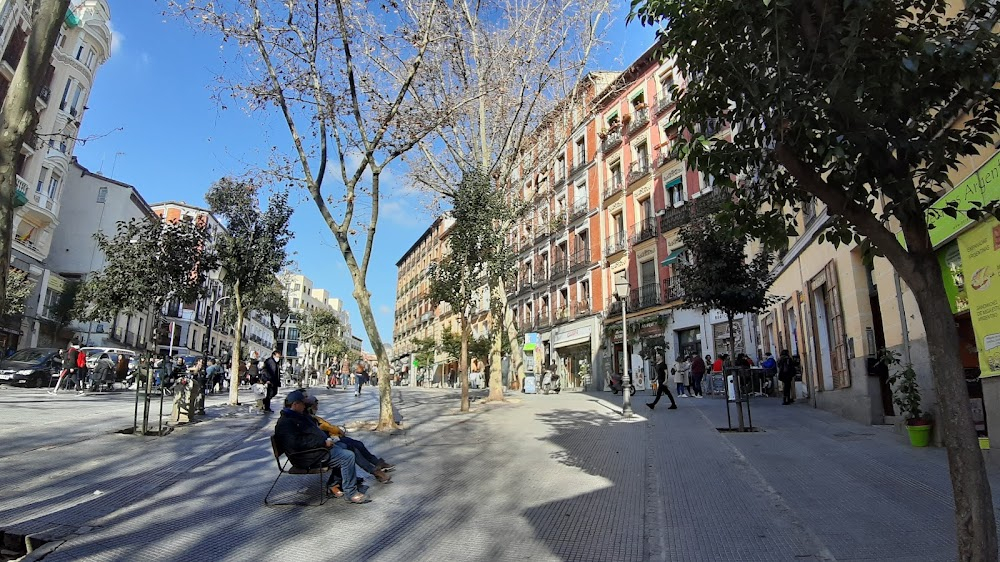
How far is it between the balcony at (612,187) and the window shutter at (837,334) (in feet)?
63.6

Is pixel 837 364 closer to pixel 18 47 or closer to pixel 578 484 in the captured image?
pixel 578 484

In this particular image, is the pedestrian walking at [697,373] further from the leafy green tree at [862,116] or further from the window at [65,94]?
the window at [65,94]

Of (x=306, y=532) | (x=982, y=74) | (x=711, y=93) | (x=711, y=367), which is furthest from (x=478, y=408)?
(x=982, y=74)

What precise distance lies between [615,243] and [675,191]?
4777mm

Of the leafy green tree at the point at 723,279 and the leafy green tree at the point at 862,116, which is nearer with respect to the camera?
the leafy green tree at the point at 862,116

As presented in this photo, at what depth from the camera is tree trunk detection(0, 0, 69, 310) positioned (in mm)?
3957

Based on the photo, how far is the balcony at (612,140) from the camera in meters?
31.8

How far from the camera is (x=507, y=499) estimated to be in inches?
222

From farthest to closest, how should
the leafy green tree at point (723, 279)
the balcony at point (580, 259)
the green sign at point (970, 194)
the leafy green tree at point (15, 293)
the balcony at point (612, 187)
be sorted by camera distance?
the balcony at point (580, 259) → the balcony at point (612, 187) → the leafy green tree at point (15, 293) → the leafy green tree at point (723, 279) → the green sign at point (970, 194)

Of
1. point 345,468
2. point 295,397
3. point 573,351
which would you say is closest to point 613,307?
point 573,351

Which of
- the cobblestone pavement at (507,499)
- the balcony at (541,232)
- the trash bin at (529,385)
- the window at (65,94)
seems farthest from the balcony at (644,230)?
the window at (65,94)

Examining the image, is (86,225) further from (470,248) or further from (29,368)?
(470,248)

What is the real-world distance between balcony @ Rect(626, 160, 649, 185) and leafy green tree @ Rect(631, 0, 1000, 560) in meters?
25.2

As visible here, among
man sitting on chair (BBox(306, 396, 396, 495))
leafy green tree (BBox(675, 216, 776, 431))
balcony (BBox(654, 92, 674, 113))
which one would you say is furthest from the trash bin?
man sitting on chair (BBox(306, 396, 396, 495))
